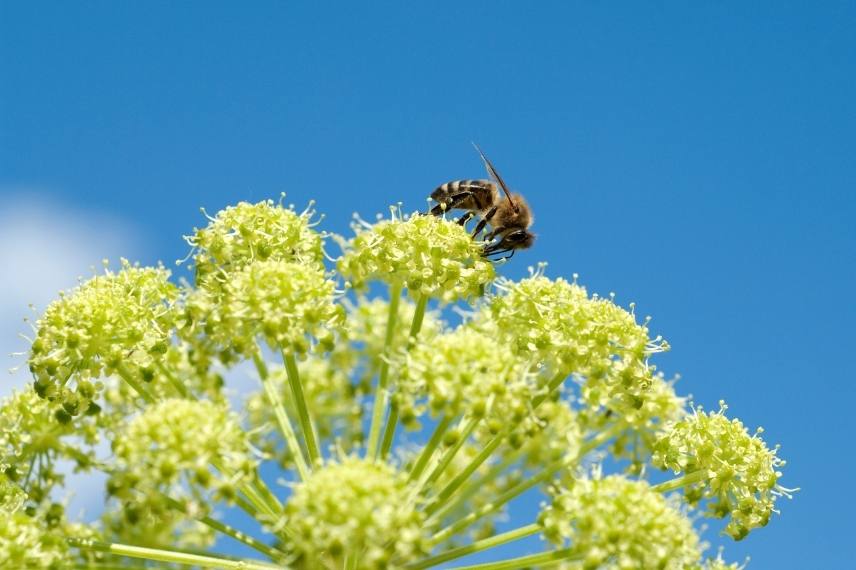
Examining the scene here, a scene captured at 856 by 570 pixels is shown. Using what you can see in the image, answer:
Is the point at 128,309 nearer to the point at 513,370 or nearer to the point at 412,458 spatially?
the point at 412,458

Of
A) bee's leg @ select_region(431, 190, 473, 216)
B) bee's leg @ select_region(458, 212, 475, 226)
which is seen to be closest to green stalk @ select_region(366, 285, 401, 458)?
bee's leg @ select_region(458, 212, 475, 226)

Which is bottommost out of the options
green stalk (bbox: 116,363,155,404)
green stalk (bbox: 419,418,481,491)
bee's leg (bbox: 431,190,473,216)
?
green stalk (bbox: 419,418,481,491)

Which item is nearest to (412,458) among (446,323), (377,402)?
(377,402)

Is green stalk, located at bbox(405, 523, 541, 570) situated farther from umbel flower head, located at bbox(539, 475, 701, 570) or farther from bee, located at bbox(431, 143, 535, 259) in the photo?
bee, located at bbox(431, 143, 535, 259)

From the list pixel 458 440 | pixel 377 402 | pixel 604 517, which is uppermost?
pixel 377 402

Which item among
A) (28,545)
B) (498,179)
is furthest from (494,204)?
(28,545)

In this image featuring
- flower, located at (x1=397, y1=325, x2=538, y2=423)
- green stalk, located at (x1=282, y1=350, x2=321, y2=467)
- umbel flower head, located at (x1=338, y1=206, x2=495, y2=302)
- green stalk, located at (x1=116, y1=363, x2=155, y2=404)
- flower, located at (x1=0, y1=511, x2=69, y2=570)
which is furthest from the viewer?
umbel flower head, located at (x1=338, y1=206, x2=495, y2=302)

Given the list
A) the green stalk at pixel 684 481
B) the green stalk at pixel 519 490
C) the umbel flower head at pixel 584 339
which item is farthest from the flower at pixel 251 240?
the green stalk at pixel 684 481
